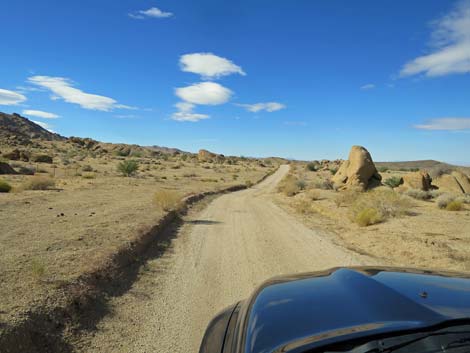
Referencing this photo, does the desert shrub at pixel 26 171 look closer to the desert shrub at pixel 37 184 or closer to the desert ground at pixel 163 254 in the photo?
the desert shrub at pixel 37 184

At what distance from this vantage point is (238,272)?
7863mm

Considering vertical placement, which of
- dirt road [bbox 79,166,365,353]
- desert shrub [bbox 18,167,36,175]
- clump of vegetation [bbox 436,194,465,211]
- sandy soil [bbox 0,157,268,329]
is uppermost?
clump of vegetation [bbox 436,194,465,211]

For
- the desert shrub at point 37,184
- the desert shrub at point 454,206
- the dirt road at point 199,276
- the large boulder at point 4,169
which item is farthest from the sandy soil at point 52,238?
the desert shrub at point 454,206

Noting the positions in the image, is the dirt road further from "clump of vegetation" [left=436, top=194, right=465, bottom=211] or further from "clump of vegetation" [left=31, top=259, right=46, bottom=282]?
"clump of vegetation" [left=436, top=194, right=465, bottom=211]

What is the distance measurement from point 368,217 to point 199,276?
888 centimetres

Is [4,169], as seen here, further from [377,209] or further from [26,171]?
[377,209]

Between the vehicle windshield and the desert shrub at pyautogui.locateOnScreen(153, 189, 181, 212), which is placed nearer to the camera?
the vehicle windshield

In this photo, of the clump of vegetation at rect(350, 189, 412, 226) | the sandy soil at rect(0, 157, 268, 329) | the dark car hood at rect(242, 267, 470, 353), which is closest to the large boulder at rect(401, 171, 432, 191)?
the clump of vegetation at rect(350, 189, 412, 226)

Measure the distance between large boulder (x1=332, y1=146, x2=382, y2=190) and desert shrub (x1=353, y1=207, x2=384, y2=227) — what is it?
34.9 ft

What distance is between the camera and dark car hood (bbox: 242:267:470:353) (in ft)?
6.50

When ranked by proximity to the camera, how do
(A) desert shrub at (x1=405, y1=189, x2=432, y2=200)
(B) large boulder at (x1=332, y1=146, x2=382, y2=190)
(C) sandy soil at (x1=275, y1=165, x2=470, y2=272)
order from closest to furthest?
(C) sandy soil at (x1=275, y1=165, x2=470, y2=272) < (A) desert shrub at (x1=405, y1=189, x2=432, y2=200) < (B) large boulder at (x1=332, y1=146, x2=382, y2=190)

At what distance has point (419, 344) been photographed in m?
1.86

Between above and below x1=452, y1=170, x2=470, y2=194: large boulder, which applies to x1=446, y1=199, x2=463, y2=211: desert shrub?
below

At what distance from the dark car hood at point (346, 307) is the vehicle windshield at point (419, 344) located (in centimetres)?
5
